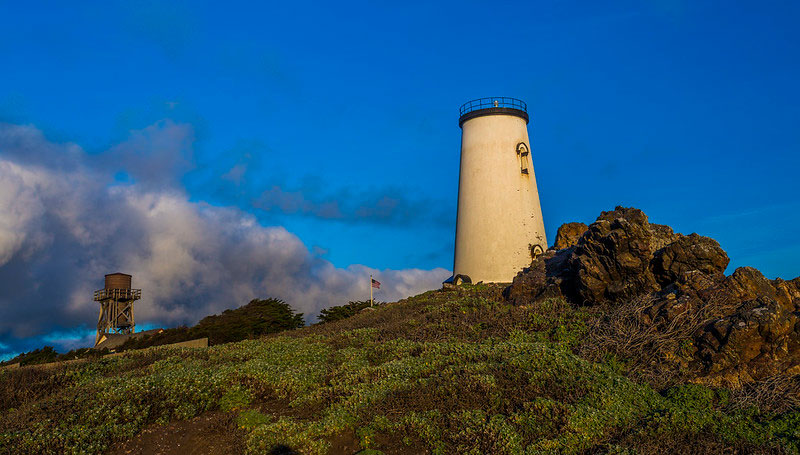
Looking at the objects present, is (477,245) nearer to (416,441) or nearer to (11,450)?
(416,441)

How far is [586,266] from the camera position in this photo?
1984 centimetres

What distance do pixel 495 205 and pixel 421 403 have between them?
2465 centimetres

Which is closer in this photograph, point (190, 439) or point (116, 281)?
point (190, 439)

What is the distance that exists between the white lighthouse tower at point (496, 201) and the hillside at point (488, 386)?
15.2 meters

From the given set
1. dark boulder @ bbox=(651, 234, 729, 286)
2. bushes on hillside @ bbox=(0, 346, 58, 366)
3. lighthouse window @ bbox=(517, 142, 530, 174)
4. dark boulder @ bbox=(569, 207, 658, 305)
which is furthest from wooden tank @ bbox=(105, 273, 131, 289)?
dark boulder @ bbox=(651, 234, 729, 286)

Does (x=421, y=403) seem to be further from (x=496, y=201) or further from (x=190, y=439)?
(x=496, y=201)

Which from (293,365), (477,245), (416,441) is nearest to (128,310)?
(477,245)

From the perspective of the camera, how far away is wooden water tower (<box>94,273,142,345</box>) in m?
47.8

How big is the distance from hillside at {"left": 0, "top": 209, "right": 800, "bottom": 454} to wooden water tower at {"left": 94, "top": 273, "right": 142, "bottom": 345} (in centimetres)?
3422

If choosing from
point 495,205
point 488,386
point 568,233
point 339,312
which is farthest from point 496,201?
point 488,386

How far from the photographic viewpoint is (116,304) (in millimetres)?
48219

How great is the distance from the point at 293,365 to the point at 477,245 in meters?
21.5

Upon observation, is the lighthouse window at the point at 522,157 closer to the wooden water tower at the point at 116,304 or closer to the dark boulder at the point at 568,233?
the dark boulder at the point at 568,233

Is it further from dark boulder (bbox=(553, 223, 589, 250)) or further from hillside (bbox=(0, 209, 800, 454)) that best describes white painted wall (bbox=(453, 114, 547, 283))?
hillside (bbox=(0, 209, 800, 454))
